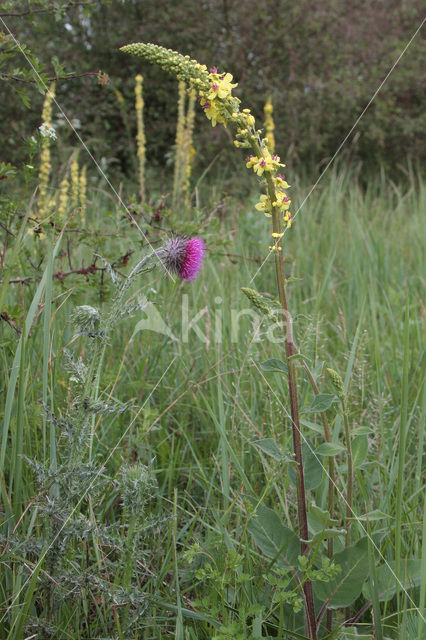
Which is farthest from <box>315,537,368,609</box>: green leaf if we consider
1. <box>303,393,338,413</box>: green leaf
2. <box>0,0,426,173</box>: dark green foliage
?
<box>0,0,426,173</box>: dark green foliage

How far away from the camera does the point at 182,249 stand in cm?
118

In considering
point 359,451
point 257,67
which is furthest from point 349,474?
point 257,67

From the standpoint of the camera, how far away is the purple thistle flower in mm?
1168

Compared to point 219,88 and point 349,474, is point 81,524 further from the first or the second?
point 219,88

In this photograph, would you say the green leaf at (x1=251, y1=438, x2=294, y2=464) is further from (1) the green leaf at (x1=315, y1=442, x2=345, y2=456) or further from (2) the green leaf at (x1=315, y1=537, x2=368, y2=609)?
(2) the green leaf at (x1=315, y1=537, x2=368, y2=609)

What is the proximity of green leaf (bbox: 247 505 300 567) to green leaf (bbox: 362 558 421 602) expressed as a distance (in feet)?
0.48

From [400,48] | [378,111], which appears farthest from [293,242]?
[400,48]

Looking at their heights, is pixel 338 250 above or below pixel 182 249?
above

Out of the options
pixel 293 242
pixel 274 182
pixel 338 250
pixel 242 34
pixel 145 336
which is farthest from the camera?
pixel 242 34

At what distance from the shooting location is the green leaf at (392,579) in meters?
1.00

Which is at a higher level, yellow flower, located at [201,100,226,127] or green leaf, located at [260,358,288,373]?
yellow flower, located at [201,100,226,127]

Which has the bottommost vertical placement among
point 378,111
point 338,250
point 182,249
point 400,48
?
point 182,249

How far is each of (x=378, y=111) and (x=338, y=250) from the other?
5.07 metres

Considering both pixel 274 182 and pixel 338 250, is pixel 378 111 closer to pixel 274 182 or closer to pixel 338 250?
pixel 338 250
